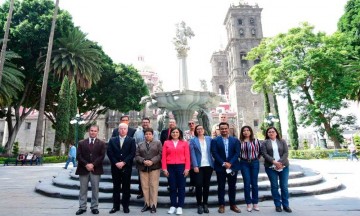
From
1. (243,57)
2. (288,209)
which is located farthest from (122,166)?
(243,57)

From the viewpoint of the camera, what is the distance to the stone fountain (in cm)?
952

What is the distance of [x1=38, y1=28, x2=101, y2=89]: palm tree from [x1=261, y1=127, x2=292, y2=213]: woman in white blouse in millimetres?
24500

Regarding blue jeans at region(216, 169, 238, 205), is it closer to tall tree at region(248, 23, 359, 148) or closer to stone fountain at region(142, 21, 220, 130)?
stone fountain at region(142, 21, 220, 130)

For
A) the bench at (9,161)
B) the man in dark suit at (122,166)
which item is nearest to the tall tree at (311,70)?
the man in dark suit at (122,166)

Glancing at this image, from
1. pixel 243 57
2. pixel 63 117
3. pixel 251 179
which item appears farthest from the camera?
pixel 243 57

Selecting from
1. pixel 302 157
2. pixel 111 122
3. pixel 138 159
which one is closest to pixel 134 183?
pixel 138 159

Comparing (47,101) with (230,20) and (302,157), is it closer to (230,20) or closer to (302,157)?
(302,157)

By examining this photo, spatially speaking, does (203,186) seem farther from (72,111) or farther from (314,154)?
(72,111)

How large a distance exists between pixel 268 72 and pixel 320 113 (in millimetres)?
6668

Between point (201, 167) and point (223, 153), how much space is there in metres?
0.52

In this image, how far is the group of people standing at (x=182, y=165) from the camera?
511 centimetres

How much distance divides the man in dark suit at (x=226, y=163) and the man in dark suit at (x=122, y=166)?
169cm

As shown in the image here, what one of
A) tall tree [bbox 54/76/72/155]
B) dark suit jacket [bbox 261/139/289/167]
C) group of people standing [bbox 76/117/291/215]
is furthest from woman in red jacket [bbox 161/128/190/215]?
tall tree [bbox 54/76/72/155]

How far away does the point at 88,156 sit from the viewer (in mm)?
5199
